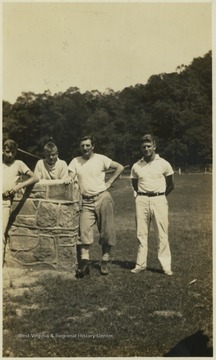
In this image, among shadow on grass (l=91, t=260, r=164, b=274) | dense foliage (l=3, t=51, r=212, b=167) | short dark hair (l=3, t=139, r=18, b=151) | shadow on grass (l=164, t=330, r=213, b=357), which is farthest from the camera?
dense foliage (l=3, t=51, r=212, b=167)

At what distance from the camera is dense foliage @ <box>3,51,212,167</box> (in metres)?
12.3

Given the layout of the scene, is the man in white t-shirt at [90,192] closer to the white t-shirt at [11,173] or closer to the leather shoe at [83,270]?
the leather shoe at [83,270]

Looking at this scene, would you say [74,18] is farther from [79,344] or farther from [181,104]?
[181,104]

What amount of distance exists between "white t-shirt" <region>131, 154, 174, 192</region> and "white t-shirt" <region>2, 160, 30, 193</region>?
1372 millimetres

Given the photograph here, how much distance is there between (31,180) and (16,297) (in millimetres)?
1346

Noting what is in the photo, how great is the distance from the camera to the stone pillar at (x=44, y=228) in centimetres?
511

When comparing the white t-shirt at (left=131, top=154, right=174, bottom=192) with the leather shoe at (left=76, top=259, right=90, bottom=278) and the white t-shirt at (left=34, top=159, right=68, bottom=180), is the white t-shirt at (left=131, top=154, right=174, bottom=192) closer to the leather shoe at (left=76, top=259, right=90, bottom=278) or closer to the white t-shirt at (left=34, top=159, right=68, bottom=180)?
the white t-shirt at (left=34, top=159, right=68, bottom=180)

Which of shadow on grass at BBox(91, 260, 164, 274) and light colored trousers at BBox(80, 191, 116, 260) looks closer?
light colored trousers at BBox(80, 191, 116, 260)

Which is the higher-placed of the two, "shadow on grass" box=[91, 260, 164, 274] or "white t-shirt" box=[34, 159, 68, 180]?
"white t-shirt" box=[34, 159, 68, 180]

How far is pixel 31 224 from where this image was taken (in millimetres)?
5141

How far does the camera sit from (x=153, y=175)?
5.06 metres

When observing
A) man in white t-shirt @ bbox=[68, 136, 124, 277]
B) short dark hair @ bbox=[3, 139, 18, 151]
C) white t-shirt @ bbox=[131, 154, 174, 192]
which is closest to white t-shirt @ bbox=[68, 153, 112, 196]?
man in white t-shirt @ bbox=[68, 136, 124, 277]

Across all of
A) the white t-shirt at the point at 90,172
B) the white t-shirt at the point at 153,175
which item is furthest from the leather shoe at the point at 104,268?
the white t-shirt at the point at 153,175

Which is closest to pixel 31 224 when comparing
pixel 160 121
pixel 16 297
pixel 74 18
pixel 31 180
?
pixel 31 180
